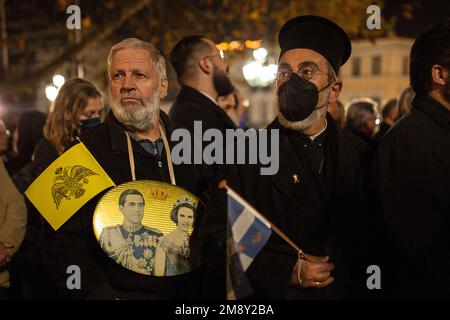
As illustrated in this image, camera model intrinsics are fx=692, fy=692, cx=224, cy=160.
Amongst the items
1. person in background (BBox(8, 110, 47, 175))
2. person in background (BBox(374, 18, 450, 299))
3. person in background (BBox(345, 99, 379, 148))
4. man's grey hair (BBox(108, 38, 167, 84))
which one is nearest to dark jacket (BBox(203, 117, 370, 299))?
person in background (BBox(374, 18, 450, 299))

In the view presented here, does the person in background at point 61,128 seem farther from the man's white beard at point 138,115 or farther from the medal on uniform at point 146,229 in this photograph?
the medal on uniform at point 146,229

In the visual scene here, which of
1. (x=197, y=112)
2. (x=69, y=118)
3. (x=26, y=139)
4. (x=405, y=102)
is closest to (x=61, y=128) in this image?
(x=69, y=118)

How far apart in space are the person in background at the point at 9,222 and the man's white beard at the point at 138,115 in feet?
3.64

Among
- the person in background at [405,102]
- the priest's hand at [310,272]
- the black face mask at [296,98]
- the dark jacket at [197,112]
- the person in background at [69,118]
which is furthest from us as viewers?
the person in background at [405,102]

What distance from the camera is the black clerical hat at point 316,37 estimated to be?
3.75 meters

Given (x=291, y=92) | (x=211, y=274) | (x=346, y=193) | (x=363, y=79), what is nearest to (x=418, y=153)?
(x=346, y=193)

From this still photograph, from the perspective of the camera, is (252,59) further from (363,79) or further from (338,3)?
(363,79)

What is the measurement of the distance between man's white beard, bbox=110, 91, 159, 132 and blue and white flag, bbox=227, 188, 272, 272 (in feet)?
3.34

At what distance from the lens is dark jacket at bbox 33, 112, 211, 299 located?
372 cm

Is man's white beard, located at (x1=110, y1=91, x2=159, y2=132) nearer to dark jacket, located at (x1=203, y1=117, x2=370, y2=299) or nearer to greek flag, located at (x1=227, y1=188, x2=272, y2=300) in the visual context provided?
dark jacket, located at (x1=203, y1=117, x2=370, y2=299)

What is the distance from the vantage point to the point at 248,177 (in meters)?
3.60

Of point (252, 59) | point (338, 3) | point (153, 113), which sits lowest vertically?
point (153, 113)

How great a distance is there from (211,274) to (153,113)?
3.25ft

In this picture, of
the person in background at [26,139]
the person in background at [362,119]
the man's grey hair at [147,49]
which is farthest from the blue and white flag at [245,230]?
the person in background at [362,119]
